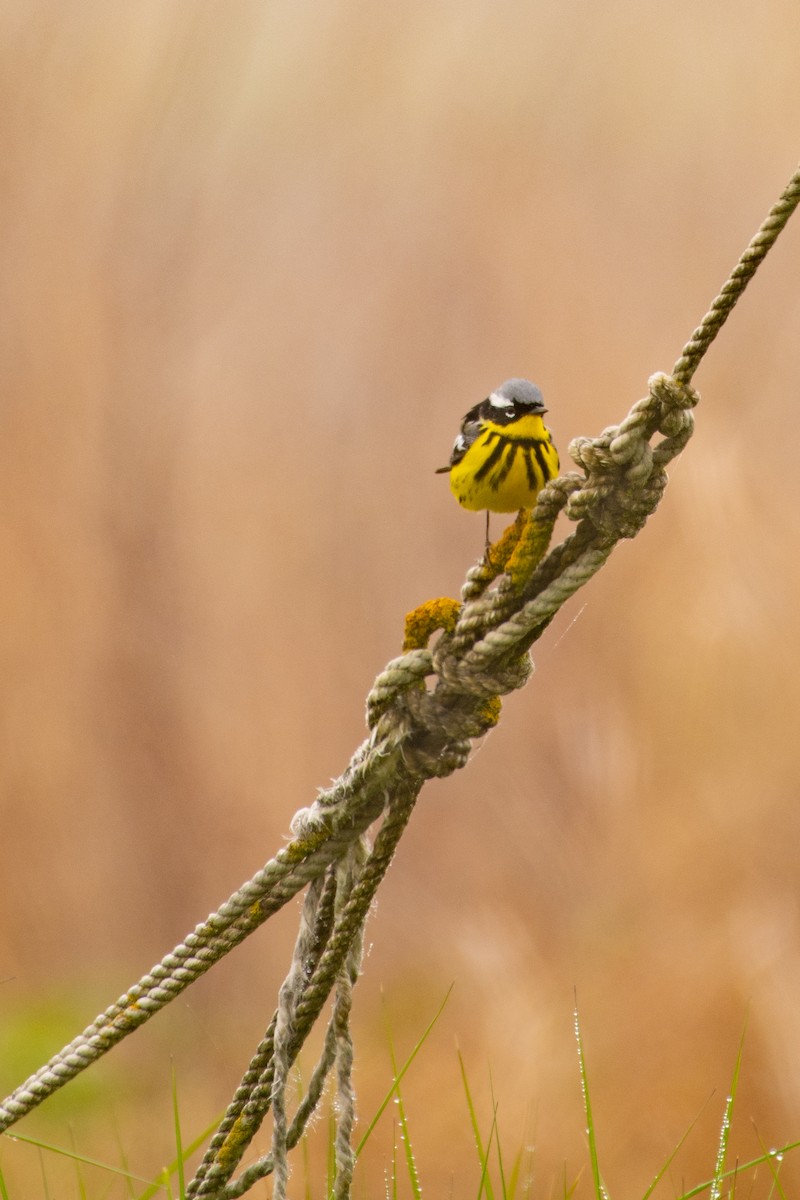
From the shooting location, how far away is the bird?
1.24 metres

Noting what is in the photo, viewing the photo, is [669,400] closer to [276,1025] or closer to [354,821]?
[354,821]

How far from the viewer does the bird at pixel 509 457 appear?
124 centimetres

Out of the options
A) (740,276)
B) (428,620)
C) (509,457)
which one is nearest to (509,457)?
(509,457)

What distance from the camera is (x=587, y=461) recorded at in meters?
0.80

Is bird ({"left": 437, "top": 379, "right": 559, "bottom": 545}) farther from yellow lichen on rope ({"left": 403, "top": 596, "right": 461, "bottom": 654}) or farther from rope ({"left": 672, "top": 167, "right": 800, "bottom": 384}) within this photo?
rope ({"left": 672, "top": 167, "right": 800, "bottom": 384})

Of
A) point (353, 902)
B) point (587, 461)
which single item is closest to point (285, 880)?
point (353, 902)

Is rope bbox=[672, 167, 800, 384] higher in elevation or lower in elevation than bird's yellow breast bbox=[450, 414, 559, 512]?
lower

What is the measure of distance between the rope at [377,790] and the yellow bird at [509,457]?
35 centimetres

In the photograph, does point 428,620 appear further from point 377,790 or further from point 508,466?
point 508,466

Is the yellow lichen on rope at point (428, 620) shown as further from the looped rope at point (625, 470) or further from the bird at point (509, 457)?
the bird at point (509, 457)

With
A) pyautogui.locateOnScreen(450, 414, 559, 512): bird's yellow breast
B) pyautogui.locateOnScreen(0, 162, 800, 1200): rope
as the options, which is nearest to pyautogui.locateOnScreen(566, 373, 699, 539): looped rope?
pyautogui.locateOnScreen(0, 162, 800, 1200): rope

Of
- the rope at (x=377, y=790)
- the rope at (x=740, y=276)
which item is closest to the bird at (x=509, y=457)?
the rope at (x=377, y=790)

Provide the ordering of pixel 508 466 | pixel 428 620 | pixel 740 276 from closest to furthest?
pixel 740 276 < pixel 428 620 < pixel 508 466

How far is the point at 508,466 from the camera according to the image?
1235 millimetres
